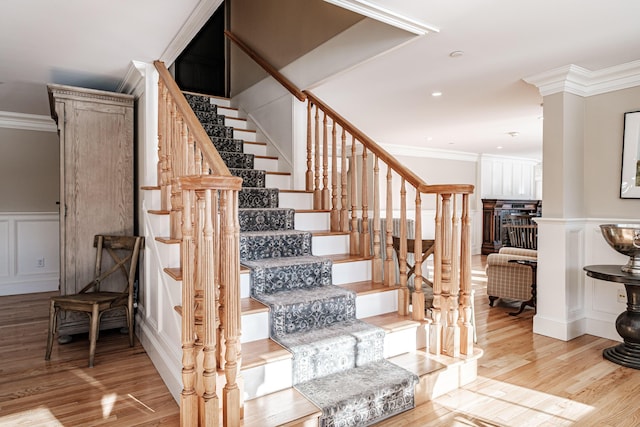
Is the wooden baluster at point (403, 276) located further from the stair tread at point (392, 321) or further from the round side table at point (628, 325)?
the round side table at point (628, 325)

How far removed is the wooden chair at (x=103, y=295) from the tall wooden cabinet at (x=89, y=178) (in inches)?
5.0

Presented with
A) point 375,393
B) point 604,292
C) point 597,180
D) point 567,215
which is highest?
point 597,180

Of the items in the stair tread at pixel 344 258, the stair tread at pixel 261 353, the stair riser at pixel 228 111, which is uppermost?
the stair riser at pixel 228 111

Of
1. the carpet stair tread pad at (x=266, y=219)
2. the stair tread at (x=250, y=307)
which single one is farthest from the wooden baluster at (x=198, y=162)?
the carpet stair tread pad at (x=266, y=219)

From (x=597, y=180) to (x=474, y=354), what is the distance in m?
2.16

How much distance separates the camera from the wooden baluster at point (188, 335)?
1.76 meters

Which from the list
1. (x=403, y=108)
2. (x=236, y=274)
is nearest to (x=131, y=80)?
(x=236, y=274)

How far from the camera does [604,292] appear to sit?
3557 millimetres

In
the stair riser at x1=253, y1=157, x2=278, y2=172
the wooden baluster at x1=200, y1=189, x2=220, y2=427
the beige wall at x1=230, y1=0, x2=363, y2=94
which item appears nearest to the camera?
the wooden baluster at x1=200, y1=189, x2=220, y2=427

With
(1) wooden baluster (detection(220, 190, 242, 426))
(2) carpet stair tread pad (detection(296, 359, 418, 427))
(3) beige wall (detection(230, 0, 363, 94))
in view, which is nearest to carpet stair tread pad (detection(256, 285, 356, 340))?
(2) carpet stair tread pad (detection(296, 359, 418, 427))

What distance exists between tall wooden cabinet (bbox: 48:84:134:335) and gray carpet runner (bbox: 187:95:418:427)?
4.03 feet

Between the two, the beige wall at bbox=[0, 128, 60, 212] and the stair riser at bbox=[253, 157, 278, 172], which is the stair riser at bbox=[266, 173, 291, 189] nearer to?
the stair riser at bbox=[253, 157, 278, 172]

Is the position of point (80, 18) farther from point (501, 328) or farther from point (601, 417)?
point (501, 328)

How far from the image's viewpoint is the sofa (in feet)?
14.2
